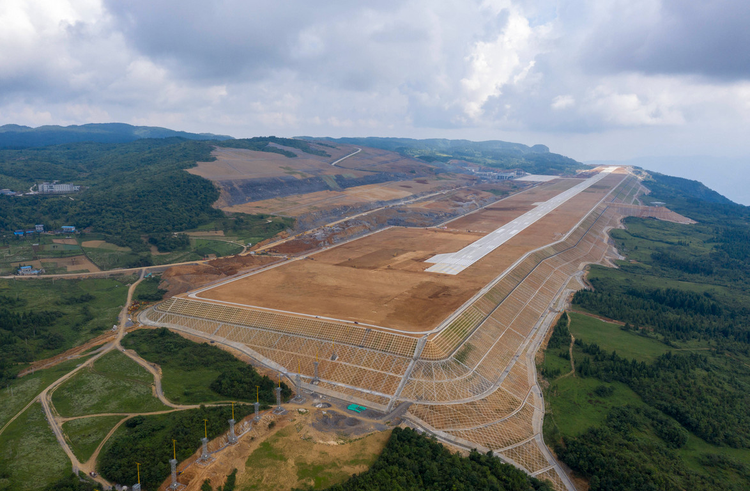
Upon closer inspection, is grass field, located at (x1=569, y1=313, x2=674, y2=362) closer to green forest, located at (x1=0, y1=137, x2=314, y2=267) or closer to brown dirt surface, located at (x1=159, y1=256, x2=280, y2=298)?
brown dirt surface, located at (x1=159, y1=256, x2=280, y2=298)

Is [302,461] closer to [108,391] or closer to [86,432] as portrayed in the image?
[86,432]

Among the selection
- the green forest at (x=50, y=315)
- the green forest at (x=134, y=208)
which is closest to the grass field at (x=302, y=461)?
the green forest at (x=50, y=315)

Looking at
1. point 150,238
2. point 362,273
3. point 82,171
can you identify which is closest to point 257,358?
point 362,273

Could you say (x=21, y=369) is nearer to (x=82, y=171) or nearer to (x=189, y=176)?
(x=189, y=176)

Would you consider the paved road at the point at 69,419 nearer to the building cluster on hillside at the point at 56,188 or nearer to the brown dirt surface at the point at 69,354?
the brown dirt surface at the point at 69,354

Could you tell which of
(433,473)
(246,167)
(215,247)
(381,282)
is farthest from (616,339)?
(246,167)

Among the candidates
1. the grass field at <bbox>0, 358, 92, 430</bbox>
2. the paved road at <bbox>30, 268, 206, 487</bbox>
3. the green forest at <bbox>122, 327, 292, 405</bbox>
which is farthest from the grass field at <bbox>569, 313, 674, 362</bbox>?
the grass field at <bbox>0, 358, 92, 430</bbox>
